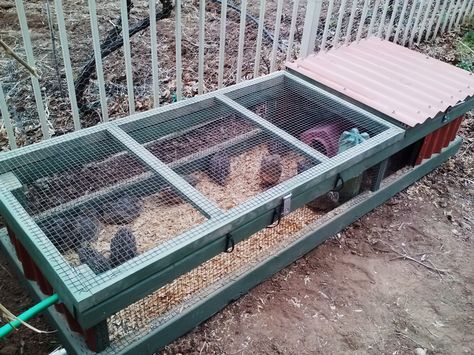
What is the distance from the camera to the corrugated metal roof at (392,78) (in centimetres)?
281

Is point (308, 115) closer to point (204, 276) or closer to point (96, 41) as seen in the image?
point (204, 276)

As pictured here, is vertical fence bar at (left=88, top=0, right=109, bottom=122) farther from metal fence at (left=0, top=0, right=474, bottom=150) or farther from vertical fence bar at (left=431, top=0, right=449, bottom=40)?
vertical fence bar at (left=431, top=0, right=449, bottom=40)

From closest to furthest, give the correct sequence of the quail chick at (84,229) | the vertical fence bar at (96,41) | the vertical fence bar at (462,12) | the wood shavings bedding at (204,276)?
the quail chick at (84,229) < the wood shavings bedding at (204,276) < the vertical fence bar at (96,41) < the vertical fence bar at (462,12)

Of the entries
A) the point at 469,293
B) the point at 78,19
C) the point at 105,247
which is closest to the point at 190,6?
the point at 78,19

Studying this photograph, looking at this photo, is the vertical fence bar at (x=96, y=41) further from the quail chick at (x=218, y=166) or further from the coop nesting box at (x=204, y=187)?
the quail chick at (x=218, y=166)

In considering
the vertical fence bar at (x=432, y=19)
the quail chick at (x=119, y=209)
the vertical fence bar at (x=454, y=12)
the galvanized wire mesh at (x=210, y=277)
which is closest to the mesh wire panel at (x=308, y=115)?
the galvanized wire mesh at (x=210, y=277)

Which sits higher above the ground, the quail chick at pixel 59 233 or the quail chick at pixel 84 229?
the quail chick at pixel 59 233

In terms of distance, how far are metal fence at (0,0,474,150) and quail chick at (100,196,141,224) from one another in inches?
23.9

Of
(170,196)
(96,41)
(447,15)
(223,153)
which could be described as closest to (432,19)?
(447,15)

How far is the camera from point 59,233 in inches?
74.7

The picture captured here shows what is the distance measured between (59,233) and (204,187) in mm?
856

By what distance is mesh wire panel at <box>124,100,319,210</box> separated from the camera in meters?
2.43

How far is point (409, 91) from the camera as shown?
298 centimetres

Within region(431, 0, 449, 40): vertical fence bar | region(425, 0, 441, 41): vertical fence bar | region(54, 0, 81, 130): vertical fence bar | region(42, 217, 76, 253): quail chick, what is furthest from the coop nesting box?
region(431, 0, 449, 40): vertical fence bar
